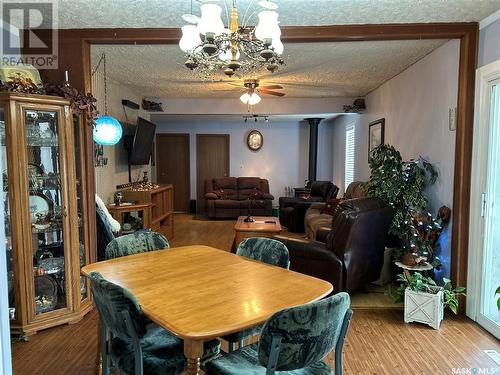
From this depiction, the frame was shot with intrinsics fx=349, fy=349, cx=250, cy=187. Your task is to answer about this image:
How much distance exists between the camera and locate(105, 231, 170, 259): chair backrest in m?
2.35

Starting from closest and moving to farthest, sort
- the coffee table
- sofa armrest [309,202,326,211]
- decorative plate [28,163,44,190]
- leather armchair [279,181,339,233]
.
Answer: decorative plate [28,163,44,190], the coffee table, sofa armrest [309,202,326,211], leather armchair [279,181,339,233]

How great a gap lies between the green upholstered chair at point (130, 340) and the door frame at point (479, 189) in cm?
226

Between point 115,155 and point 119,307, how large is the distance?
4.02 meters

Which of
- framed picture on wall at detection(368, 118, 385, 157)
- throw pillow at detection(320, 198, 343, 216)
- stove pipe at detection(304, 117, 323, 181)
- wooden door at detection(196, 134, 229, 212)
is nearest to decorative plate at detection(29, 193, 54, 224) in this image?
throw pillow at detection(320, 198, 343, 216)

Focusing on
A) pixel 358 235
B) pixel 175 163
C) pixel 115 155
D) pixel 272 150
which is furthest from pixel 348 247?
pixel 175 163

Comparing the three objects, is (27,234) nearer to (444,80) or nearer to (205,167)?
(444,80)

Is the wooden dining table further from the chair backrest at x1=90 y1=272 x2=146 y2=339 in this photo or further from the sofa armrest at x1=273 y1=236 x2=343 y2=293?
the sofa armrest at x1=273 y1=236 x2=343 y2=293

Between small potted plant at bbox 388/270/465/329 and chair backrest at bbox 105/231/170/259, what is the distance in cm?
206

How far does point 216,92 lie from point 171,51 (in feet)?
6.99

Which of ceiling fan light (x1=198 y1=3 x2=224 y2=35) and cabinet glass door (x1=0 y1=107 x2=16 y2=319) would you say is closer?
ceiling fan light (x1=198 y1=3 x2=224 y2=35)

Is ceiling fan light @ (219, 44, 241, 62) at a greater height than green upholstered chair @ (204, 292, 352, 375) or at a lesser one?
greater

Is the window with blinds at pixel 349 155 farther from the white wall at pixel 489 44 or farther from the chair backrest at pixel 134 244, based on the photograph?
the chair backrest at pixel 134 244

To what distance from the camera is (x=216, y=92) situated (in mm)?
5742

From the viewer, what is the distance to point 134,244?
2447 mm
